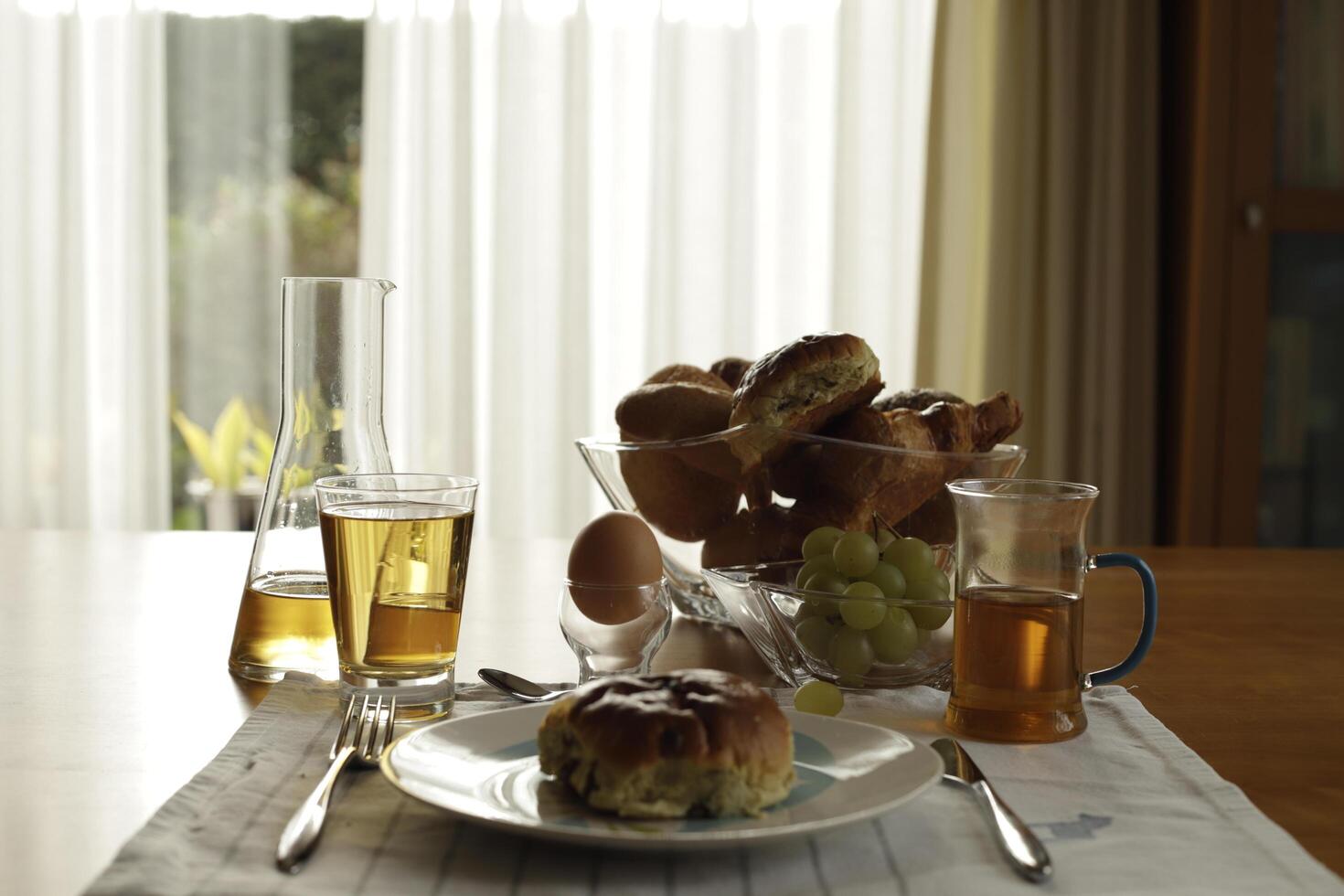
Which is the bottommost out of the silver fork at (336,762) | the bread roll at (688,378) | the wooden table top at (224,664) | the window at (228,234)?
the wooden table top at (224,664)

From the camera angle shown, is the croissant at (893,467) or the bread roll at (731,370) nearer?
the croissant at (893,467)

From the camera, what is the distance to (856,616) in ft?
2.73

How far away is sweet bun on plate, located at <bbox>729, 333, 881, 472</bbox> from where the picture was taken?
933mm

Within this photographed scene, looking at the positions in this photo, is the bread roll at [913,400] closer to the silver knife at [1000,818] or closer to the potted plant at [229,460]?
the silver knife at [1000,818]

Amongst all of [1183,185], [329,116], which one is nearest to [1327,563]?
[1183,185]

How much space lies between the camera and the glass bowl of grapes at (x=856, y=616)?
2.77 feet

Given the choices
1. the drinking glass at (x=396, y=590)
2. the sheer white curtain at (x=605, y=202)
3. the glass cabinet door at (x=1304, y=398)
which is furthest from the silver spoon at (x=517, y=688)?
the glass cabinet door at (x=1304, y=398)

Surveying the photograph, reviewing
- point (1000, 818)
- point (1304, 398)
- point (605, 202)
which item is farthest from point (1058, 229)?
point (1000, 818)

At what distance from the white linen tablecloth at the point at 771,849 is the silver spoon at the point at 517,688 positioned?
153 mm

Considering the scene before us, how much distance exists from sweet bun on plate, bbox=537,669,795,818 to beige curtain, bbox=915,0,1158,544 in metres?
2.67

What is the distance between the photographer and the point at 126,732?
749 mm

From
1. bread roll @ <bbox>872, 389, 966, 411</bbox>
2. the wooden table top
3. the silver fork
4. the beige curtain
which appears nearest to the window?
the beige curtain

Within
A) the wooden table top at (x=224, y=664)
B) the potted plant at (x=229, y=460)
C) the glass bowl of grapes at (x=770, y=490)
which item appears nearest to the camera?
the wooden table top at (x=224, y=664)

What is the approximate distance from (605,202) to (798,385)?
236cm
